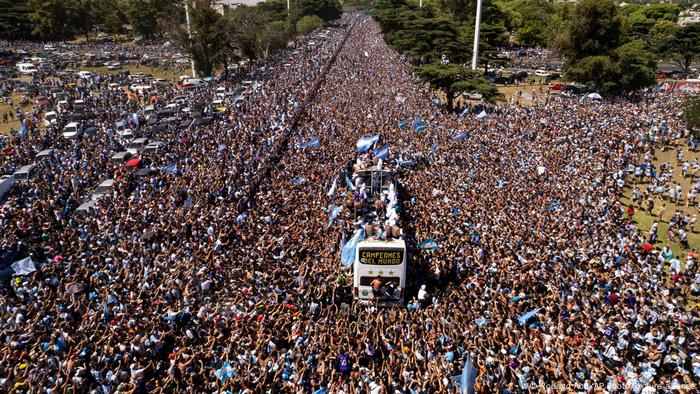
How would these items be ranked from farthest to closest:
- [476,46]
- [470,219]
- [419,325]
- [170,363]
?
[476,46]
[470,219]
[419,325]
[170,363]

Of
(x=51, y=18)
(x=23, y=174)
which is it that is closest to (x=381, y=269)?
(x=23, y=174)

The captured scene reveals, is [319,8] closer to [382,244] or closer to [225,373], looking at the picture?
[382,244]

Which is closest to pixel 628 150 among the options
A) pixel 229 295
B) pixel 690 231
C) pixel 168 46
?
pixel 690 231

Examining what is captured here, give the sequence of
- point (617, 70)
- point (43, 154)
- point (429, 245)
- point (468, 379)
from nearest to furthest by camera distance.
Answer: point (468, 379) < point (429, 245) < point (43, 154) < point (617, 70)

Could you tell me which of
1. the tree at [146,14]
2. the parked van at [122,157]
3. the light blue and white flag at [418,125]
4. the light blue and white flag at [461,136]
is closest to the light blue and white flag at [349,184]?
the light blue and white flag at [461,136]

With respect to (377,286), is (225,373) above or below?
below

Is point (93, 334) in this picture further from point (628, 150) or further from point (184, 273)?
point (628, 150)
